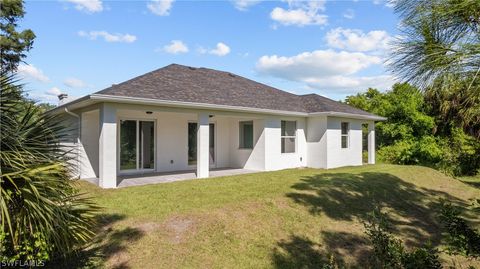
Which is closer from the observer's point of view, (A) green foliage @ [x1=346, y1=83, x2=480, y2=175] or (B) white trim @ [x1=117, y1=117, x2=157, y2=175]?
(B) white trim @ [x1=117, y1=117, x2=157, y2=175]

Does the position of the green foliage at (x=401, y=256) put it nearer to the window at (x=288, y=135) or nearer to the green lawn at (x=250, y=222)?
the green lawn at (x=250, y=222)

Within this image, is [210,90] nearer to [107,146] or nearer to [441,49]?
[107,146]

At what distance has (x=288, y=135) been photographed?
1791cm

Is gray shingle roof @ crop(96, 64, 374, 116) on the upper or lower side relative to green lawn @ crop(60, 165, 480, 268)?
upper

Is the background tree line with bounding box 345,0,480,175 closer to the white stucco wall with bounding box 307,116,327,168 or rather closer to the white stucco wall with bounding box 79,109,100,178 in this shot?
the white stucco wall with bounding box 307,116,327,168

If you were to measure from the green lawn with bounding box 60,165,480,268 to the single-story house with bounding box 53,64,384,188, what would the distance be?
2.85 metres

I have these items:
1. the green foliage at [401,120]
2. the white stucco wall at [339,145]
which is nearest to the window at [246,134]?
the white stucco wall at [339,145]

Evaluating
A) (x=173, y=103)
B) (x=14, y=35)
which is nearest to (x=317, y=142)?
(x=173, y=103)

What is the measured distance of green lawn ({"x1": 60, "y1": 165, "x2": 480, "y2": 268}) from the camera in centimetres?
577

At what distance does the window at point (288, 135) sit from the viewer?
17734 millimetres

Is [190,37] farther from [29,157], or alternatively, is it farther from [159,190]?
[29,157]

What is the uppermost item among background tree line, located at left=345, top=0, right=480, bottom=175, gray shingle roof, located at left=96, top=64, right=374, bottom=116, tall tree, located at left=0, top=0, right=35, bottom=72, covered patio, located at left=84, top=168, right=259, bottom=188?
tall tree, located at left=0, top=0, right=35, bottom=72

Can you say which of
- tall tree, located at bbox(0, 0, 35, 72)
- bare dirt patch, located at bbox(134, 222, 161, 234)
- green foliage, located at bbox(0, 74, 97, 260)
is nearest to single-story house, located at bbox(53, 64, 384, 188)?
bare dirt patch, located at bbox(134, 222, 161, 234)

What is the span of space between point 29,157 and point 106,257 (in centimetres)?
258
